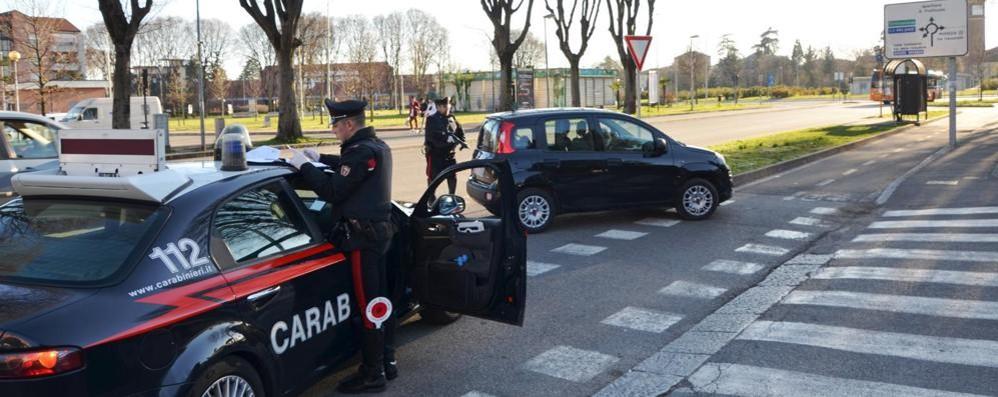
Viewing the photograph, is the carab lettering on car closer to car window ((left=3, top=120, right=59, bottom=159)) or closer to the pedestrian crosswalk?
the pedestrian crosswalk

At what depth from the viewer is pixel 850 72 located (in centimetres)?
10625

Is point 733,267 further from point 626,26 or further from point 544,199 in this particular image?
point 626,26

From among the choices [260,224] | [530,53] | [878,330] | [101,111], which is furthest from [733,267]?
[530,53]

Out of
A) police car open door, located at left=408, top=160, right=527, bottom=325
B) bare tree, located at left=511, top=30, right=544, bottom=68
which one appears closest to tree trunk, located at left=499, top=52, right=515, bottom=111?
police car open door, located at left=408, top=160, right=527, bottom=325

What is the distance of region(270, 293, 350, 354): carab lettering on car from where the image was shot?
407 centimetres

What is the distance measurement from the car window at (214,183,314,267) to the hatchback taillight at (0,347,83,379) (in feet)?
3.39

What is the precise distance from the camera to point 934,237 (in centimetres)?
916

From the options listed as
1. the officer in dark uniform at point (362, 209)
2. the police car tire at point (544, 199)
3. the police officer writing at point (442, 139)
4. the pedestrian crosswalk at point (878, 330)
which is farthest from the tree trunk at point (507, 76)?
the officer in dark uniform at point (362, 209)

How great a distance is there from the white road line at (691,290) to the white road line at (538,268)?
129 centimetres

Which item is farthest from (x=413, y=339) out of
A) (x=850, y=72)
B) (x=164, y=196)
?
(x=850, y=72)

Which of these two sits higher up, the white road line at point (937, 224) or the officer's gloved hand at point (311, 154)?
the officer's gloved hand at point (311, 154)

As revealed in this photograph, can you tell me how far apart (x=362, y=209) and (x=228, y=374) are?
51.8 inches

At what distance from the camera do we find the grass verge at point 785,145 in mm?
17328

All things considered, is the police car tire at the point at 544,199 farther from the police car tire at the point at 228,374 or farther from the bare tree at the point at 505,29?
the bare tree at the point at 505,29
